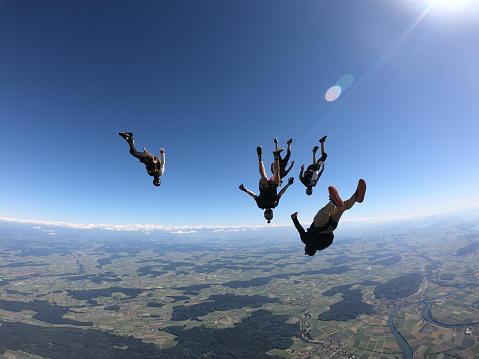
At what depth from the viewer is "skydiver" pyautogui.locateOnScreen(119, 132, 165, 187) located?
7.58m

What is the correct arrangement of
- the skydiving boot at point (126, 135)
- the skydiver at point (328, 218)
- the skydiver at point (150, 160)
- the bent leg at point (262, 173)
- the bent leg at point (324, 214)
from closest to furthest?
the skydiver at point (328, 218), the bent leg at point (324, 214), the skydiving boot at point (126, 135), the bent leg at point (262, 173), the skydiver at point (150, 160)

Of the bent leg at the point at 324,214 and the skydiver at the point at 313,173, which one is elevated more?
the skydiver at the point at 313,173

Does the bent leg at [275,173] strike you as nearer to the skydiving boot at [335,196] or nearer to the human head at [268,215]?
the human head at [268,215]

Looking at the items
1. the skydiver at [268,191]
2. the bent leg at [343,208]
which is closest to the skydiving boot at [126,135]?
the skydiver at [268,191]

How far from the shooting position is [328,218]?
648 centimetres

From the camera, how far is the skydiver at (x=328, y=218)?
18.6 feet

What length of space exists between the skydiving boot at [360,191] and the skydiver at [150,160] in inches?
311

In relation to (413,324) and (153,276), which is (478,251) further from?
(153,276)

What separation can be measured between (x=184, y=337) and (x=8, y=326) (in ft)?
262

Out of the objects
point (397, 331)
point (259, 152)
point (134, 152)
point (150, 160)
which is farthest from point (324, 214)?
point (397, 331)

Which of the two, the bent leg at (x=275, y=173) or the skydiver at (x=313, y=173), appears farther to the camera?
the skydiver at (x=313, y=173)

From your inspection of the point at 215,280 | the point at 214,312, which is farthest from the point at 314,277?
the point at 214,312

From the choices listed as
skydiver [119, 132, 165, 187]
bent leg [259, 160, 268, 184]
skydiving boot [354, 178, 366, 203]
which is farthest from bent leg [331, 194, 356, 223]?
skydiver [119, 132, 165, 187]

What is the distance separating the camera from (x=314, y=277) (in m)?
162
